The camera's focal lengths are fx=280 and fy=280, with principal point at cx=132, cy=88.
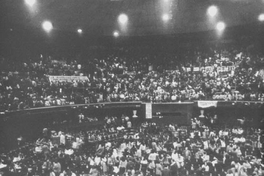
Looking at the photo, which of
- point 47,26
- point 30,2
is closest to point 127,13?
point 47,26

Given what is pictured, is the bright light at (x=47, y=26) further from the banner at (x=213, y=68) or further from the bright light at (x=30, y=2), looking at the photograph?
the banner at (x=213, y=68)

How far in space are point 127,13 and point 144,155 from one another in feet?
38.3

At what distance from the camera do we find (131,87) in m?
24.6

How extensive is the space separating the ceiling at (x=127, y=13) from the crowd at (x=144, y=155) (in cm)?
819

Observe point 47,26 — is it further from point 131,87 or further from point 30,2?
point 131,87

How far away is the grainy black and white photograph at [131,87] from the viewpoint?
15.5 m

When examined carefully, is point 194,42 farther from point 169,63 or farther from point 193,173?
point 193,173

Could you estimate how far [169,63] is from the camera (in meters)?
27.3

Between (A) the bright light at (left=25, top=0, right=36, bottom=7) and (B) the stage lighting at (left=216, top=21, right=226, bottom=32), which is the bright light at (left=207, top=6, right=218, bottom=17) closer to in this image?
(B) the stage lighting at (left=216, top=21, right=226, bottom=32)

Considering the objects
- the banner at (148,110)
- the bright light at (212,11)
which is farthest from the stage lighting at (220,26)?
the banner at (148,110)

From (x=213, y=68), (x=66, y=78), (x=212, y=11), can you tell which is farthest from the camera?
(x=213, y=68)

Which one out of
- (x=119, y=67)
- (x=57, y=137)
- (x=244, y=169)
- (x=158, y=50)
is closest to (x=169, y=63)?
(x=158, y=50)

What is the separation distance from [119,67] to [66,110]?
319 inches

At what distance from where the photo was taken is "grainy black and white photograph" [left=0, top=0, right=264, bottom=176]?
1549cm
